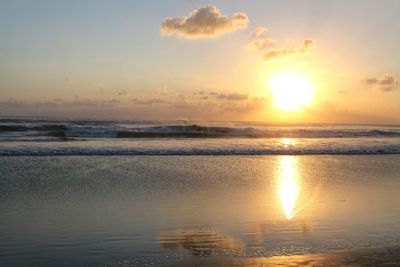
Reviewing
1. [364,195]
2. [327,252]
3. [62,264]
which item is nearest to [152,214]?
[62,264]

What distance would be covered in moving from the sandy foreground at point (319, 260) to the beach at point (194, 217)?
0.04 feet

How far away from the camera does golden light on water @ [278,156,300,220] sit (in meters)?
8.52

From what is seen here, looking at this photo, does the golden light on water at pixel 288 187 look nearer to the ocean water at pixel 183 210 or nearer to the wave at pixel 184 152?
the ocean water at pixel 183 210

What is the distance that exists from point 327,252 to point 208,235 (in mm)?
1742

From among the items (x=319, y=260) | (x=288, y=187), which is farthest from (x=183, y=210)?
(x=288, y=187)

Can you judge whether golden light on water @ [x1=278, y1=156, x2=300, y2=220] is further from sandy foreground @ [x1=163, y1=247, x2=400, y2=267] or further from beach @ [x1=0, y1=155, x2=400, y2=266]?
sandy foreground @ [x1=163, y1=247, x2=400, y2=267]

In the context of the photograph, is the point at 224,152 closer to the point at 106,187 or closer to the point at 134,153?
the point at 134,153

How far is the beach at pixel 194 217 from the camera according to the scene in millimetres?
5453

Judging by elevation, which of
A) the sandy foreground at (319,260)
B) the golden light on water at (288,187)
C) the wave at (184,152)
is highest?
the wave at (184,152)

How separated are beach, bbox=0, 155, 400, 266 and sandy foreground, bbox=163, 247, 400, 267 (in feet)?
0.04

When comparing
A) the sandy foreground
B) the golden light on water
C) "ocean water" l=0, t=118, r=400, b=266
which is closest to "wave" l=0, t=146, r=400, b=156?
"ocean water" l=0, t=118, r=400, b=266

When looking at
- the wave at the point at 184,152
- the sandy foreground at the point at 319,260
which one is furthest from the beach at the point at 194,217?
the wave at the point at 184,152

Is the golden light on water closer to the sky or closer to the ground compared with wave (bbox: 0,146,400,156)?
closer to the ground

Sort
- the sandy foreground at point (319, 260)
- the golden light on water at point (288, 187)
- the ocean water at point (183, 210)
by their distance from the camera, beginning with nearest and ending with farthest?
the sandy foreground at point (319, 260), the ocean water at point (183, 210), the golden light on water at point (288, 187)
